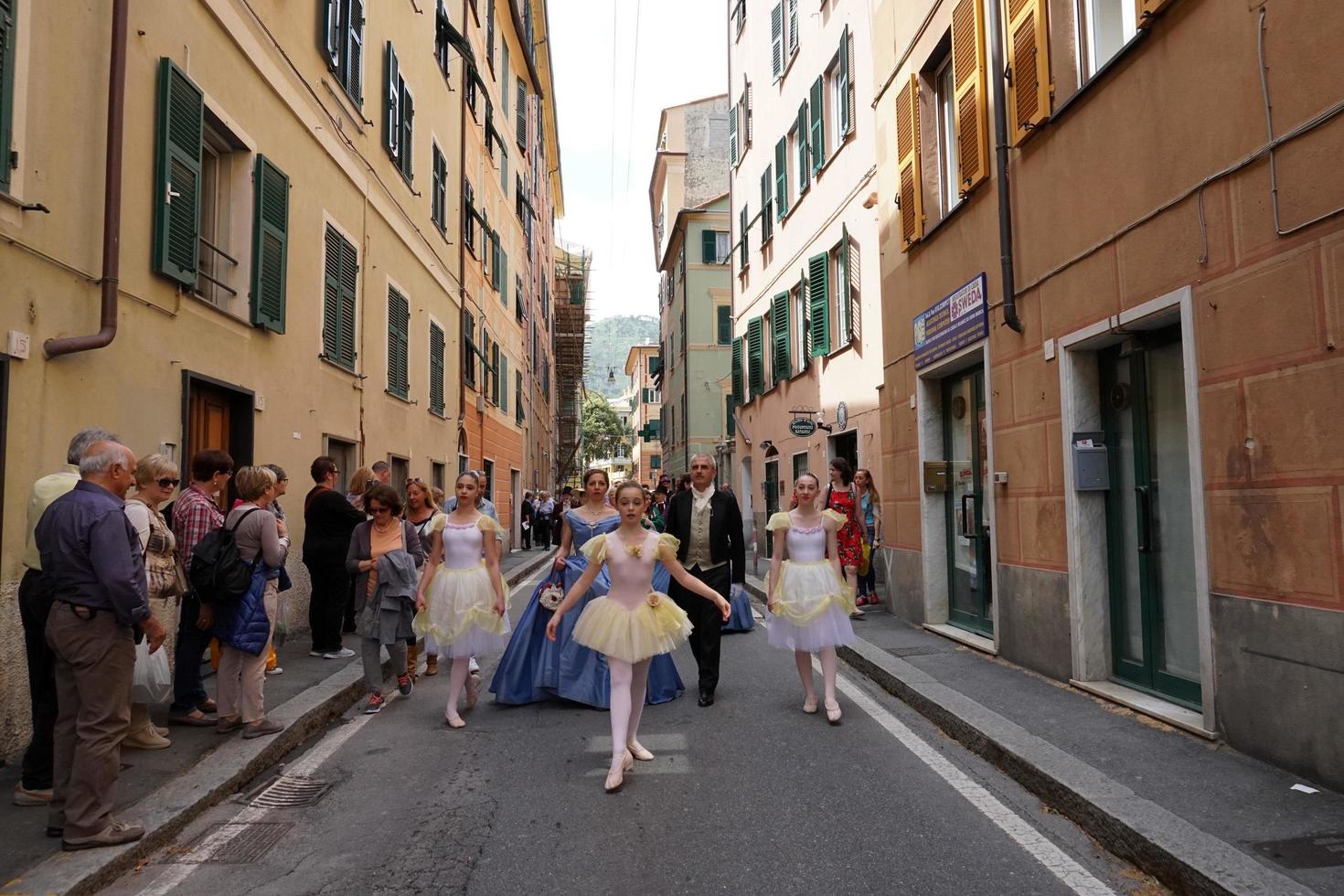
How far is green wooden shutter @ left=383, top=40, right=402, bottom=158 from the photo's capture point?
1337cm

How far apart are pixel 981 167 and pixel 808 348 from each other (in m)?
8.43

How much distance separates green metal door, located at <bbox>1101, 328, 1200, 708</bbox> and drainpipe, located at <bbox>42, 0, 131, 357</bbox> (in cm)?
690

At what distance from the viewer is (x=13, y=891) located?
11.4 ft

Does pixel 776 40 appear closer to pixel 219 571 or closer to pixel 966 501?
pixel 966 501

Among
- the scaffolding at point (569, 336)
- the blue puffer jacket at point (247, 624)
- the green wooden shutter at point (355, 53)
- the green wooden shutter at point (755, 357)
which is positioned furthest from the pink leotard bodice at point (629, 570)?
the scaffolding at point (569, 336)

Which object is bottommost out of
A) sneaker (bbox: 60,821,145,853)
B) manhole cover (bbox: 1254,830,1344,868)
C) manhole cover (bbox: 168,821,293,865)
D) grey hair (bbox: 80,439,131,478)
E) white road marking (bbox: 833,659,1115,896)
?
manhole cover (bbox: 168,821,293,865)

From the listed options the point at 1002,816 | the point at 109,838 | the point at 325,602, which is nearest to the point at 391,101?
the point at 325,602

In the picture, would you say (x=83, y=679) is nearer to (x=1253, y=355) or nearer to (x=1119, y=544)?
(x=1253, y=355)

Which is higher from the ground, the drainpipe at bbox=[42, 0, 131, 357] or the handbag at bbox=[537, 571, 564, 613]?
the drainpipe at bbox=[42, 0, 131, 357]

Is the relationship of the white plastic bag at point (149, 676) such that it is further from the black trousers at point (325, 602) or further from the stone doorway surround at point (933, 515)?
the stone doorway surround at point (933, 515)

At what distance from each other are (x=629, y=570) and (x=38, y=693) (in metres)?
2.95

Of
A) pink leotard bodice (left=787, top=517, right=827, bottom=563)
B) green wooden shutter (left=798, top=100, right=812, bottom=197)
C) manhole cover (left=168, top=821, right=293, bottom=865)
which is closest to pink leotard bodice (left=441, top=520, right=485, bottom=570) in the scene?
pink leotard bodice (left=787, top=517, right=827, bottom=563)

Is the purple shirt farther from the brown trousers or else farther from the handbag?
the handbag

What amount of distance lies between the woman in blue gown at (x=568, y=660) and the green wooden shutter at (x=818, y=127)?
10.4m
